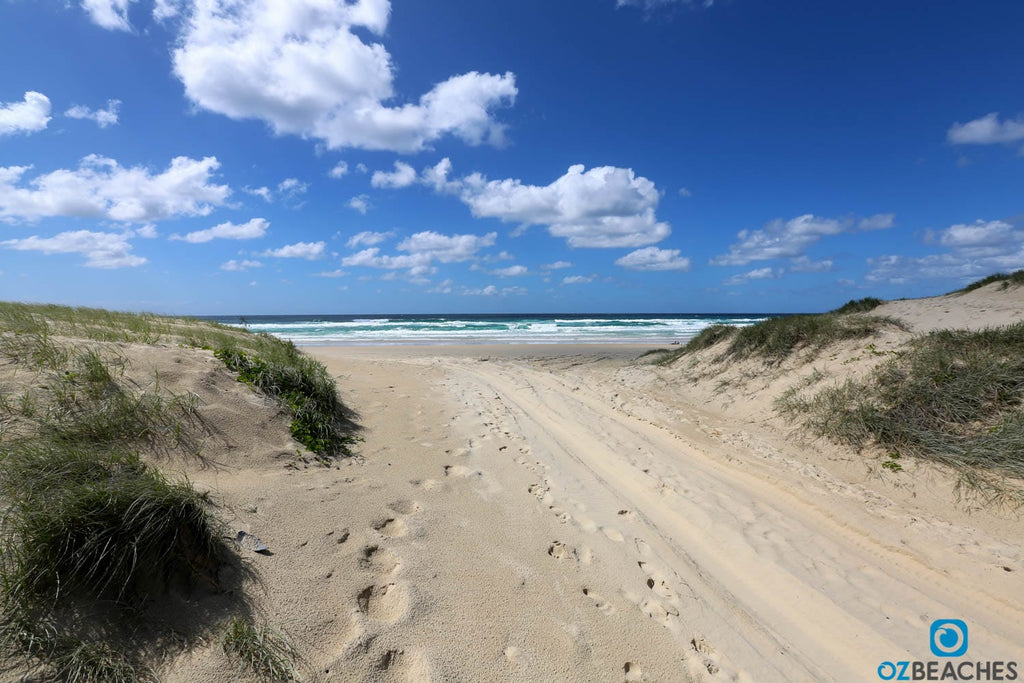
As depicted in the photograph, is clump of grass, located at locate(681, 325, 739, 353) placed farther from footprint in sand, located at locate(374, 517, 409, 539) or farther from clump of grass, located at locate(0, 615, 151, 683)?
clump of grass, located at locate(0, 615, 151, 683)

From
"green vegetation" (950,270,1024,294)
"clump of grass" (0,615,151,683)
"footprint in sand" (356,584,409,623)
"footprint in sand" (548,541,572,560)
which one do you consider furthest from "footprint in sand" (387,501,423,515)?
"green vegetation" (950,270,1024,294)

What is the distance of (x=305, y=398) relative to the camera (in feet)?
18.5

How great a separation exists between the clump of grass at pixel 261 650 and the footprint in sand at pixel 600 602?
1.92m

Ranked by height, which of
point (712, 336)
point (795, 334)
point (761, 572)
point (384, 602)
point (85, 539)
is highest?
point (795, 334)

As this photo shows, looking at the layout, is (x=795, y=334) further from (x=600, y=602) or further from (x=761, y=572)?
(x=600, y=602)

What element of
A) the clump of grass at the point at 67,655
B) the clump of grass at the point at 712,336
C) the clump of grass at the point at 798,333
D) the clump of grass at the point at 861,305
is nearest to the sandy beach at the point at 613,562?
the clump of grass at the point at 67,655

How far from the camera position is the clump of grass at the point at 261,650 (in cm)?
210

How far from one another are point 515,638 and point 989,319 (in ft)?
46.4

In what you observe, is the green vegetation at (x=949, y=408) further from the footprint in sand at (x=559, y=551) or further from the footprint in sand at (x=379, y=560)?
the footprint in sand at (x=379, y=560)

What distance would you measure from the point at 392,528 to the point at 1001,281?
64.9ft

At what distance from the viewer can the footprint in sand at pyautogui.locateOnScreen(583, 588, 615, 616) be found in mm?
3000

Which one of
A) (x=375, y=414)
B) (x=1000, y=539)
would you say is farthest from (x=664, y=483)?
(x=375, y=414)

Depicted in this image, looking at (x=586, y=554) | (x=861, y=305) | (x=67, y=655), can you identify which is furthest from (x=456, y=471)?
(x=861, y=305)

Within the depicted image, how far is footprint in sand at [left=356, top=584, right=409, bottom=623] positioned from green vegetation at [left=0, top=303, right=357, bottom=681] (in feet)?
1.58
